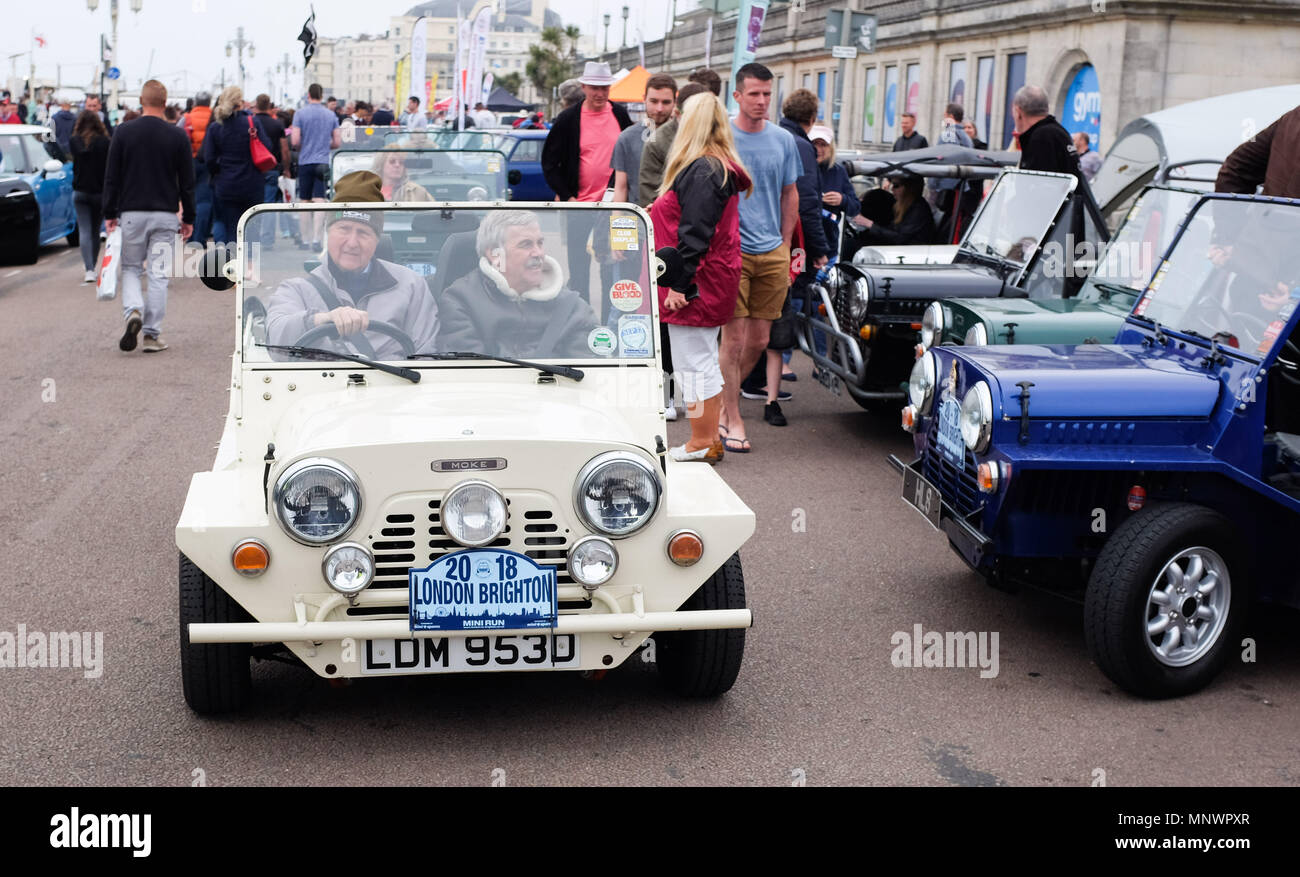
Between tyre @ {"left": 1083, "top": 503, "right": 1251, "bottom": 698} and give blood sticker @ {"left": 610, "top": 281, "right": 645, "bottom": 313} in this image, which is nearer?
tyre @ {"left": 1083, "top": 503, "right": 1251, "bottom": 698}

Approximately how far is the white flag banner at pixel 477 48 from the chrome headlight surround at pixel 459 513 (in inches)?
1149

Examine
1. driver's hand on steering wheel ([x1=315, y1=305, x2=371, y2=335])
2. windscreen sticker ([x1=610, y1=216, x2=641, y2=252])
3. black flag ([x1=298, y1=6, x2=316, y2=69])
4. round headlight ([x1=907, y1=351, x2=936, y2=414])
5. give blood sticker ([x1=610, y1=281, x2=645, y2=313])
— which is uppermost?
black flag ([x1=298, y1=6, x2=316, y2=69])

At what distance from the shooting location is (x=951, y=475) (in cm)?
577

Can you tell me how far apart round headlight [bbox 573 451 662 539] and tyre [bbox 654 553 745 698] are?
39 centimetres

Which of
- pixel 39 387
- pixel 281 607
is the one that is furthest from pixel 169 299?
pixel 281 607

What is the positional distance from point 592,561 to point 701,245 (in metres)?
3.68

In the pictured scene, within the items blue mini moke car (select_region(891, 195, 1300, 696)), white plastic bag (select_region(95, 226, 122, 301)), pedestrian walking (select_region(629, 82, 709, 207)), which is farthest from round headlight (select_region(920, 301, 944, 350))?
white plastic bag (select_region(95, 226, 122, 301))

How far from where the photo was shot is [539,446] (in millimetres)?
4316

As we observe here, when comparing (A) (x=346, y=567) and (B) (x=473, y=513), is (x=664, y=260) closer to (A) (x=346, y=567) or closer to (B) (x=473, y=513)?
(B) (x=473, y=513)

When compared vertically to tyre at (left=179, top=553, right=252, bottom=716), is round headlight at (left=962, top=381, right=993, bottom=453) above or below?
above

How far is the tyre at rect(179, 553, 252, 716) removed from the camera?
14.8 ft

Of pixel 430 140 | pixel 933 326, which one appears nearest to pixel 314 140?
pixel 430 140

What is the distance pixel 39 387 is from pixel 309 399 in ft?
21.6

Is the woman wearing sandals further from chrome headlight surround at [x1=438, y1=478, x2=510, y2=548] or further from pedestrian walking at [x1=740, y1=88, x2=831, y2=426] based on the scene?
chrome headlight surround at [x1=438, y1=478, x2=510, y2=548]
